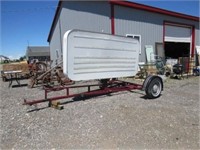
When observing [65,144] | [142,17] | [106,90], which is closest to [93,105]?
[106,90]

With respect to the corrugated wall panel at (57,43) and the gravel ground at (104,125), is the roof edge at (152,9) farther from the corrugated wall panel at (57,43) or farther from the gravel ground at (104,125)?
the gravel ground at (104,125)

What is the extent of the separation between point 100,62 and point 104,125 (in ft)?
6.81

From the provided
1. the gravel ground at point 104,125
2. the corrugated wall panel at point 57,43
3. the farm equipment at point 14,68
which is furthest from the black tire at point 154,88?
the corrugated wall panel at point 57,43

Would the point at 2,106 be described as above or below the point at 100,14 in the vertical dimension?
below

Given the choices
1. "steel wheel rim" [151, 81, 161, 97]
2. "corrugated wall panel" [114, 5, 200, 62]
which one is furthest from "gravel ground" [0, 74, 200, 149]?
"corrugated wall panel" [114, 5, 200, 62]

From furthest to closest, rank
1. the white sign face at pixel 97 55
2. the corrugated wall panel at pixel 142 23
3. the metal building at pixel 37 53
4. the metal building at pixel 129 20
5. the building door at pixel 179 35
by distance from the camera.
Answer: the metal building at pixel 37 53 < the building door at pixel 179 35 < the corrugated wall panel at pixel 142 23 < the metal building at pixel 129 20 < the white sign face at pixel 97 55

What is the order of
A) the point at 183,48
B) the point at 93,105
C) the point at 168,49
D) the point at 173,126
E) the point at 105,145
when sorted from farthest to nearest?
the point at 168,49 → the point at 183,48 → the point at 93,105 → the point at 173,126 → the point at 105,145

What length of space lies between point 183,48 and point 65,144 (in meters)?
16.6

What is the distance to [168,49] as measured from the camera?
18.3 meters

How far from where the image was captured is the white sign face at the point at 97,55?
462cm

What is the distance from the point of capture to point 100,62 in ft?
17.3

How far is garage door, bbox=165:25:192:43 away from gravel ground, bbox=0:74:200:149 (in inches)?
356

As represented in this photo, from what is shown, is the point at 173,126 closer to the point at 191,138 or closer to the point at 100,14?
the point at 191,138

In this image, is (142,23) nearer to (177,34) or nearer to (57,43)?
(177,34)
